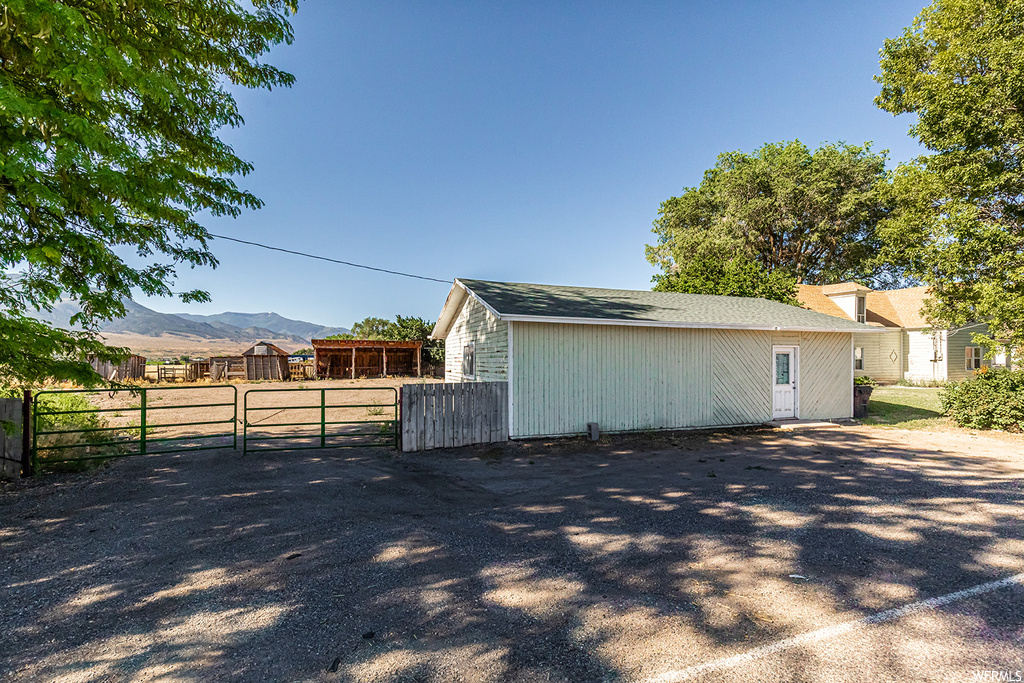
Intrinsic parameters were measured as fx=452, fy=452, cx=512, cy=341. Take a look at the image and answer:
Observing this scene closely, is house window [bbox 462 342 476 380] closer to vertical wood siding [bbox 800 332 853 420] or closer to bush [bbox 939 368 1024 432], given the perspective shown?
vertical wood siding [bbox 800 332 853 420]

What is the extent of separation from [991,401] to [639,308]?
867cm

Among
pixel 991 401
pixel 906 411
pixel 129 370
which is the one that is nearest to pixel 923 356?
pixel 906 411

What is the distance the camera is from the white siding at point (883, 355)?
26.4 meters

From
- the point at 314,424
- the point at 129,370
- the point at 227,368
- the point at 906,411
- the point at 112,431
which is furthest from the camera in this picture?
the point at 227,368

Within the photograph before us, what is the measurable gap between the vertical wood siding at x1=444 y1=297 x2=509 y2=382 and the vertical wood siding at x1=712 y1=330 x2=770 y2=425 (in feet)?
18.9

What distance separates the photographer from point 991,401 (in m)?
11.1

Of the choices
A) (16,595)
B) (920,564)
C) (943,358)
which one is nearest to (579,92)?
(920,564)

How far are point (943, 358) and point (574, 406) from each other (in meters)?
25.8

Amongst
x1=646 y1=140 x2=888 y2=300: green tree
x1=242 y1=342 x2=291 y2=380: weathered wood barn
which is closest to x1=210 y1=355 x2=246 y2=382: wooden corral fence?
x1=242 y1=342 x2=291 y2=380: weathered wood barn

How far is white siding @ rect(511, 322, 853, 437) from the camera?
34.2 feet

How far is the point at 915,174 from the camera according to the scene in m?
13.9

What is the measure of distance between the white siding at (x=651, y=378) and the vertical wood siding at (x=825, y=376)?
0.03 meters

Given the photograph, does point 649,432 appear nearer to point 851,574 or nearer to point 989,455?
point 989,455

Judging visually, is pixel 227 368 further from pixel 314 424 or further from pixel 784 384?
pixel 784 384
